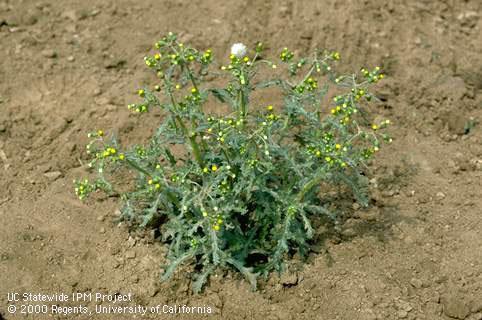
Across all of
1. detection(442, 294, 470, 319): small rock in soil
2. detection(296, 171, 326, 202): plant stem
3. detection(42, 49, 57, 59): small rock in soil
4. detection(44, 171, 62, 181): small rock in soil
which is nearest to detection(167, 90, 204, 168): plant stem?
detection(296, 171, 326, 202): plant stem

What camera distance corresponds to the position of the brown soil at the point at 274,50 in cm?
399

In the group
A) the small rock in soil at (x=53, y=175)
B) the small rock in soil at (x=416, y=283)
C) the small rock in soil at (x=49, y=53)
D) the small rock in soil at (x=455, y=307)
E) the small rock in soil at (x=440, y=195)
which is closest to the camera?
the small rock in soil at (x=455, y=307)

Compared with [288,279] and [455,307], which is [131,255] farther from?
[455,307]

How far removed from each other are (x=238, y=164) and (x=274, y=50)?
2241 mm

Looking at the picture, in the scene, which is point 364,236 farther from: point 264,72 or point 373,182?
point 264,72

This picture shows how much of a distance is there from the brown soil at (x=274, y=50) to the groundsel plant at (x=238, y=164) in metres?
0.27

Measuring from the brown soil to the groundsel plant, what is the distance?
269 mm

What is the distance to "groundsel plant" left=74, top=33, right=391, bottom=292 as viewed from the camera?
338 cm

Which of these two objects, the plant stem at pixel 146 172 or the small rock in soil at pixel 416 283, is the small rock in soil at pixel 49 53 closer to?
the plant stem at pixel 146 172

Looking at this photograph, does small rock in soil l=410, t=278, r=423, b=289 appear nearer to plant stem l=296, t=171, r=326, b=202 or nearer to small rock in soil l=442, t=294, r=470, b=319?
small rock in soil l=442, t=294, r=470, b=319

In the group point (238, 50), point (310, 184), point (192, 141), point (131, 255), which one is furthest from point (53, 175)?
point (310, 184)

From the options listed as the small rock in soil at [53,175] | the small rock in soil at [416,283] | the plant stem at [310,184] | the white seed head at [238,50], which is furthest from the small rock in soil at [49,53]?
the small rock in soil at [416,283]

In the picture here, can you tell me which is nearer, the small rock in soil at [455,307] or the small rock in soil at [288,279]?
the small rock in soil at [455,307]

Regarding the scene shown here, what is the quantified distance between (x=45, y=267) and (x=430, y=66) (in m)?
3.75
